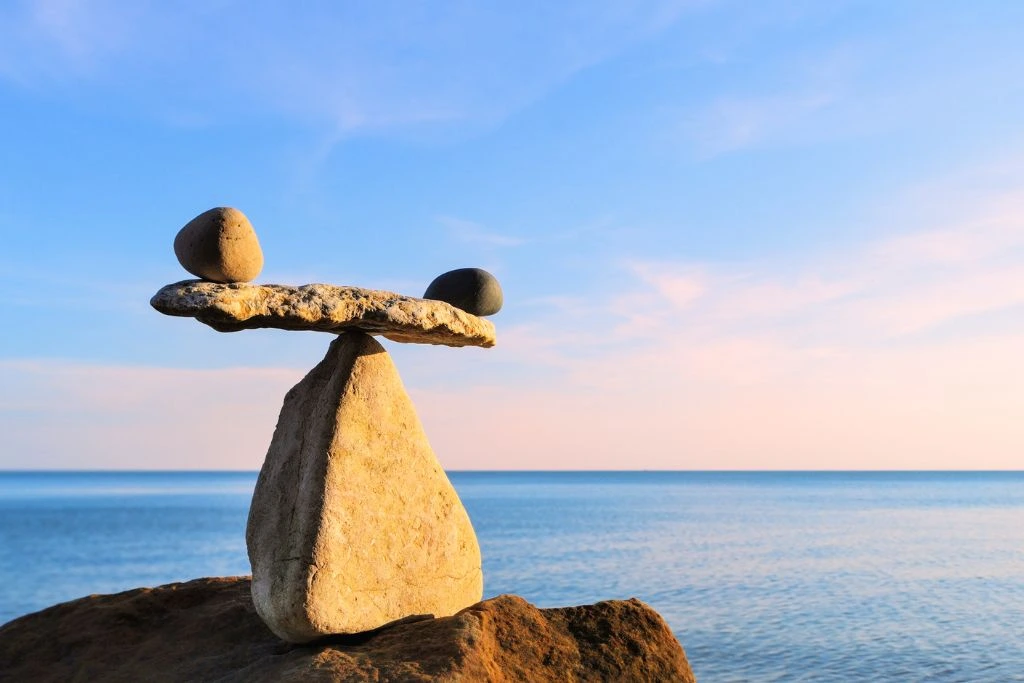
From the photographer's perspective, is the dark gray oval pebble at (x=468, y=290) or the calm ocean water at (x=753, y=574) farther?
the calm ocean water at (x=753, y=574)

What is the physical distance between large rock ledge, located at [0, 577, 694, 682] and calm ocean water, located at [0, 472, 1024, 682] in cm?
802

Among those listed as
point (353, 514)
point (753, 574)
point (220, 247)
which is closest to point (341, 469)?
point (353, 514)

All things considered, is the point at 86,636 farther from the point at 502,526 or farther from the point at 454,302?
the point at 502,526

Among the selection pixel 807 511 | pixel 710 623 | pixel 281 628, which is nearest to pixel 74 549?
pixel 710 623

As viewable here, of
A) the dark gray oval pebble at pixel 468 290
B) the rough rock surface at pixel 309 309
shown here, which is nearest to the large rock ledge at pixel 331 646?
the rough rock surface at pixel 309 309

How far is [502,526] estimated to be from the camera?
49.2m

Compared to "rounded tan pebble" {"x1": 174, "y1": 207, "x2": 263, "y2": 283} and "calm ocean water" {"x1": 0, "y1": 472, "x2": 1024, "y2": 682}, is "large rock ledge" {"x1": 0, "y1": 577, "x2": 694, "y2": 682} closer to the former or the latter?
"rounded tan pebble" {"x1": 174, "y1": 207, "x2": 263, "y2": 283}

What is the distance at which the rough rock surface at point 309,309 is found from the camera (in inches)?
246

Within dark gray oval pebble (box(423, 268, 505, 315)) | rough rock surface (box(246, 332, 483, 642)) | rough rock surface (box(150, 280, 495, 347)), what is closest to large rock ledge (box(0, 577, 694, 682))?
rough rock surface (box(246, 332, 483, 642))

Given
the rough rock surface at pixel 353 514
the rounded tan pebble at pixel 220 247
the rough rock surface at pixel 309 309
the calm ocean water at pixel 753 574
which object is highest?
the rounded tan pebble at pixel 220 247

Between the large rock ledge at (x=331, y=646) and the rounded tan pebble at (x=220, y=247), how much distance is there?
2.79m

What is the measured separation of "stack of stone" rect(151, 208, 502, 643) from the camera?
256 inches

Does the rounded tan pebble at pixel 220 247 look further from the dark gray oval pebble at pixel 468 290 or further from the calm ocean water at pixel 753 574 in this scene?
the calm ocean water at pixel 753 574

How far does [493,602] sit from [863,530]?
39.4 m
